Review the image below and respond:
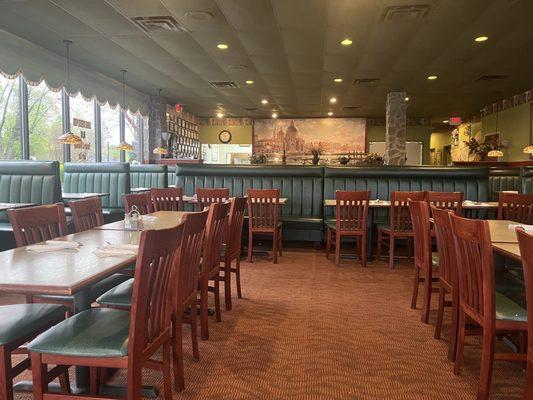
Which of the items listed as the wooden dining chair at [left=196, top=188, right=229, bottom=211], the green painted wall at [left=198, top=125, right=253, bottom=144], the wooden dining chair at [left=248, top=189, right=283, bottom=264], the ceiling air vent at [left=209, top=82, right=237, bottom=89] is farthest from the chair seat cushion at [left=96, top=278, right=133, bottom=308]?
the green painted wall at [left=198, top=125, right=253, bottom=144]

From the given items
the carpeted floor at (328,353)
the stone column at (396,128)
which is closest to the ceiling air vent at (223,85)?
the stone column at (396,128)

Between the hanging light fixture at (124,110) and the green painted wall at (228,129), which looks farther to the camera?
the green painted wall at (228,129)

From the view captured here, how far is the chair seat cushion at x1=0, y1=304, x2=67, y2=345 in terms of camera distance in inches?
67.8

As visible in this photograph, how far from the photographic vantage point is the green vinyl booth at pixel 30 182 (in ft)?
18.0

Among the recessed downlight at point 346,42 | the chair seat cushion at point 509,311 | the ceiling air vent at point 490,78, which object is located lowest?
the chair seat cushion at point 509,311

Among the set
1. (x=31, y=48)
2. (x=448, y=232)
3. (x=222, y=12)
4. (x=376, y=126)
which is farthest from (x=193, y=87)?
(x=448, y=232)

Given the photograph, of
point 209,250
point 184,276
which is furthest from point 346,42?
point 184,276

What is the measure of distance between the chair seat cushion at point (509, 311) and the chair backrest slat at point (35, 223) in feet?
8.77

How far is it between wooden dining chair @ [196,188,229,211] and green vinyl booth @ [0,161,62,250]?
2137 millimetres

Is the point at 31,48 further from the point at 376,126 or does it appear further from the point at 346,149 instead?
the point at 376,126

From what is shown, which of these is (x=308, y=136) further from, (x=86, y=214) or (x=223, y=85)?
(x=86, y=214)

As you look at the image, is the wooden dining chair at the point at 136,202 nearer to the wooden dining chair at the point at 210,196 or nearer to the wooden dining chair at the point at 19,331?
the wooden dining chair at the point at 210,196

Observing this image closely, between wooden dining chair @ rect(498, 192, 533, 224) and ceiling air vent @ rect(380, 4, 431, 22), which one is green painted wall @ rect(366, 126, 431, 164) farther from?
wooden dining chair @ rect(498, 192, 533, 224)

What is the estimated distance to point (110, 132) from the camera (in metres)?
10.3
